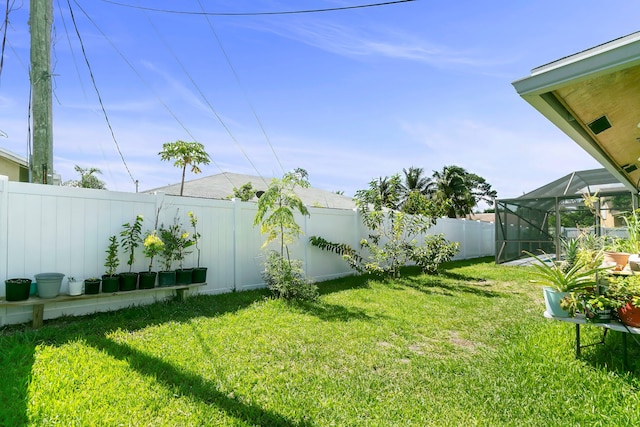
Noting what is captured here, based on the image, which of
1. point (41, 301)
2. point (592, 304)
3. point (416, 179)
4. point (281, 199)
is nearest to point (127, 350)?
point (41, 301)

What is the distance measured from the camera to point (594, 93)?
290 centimetres

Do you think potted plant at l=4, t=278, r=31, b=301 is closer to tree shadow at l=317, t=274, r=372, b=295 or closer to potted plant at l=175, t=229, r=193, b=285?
potted plant at l=175, t=229, r=193, b=285

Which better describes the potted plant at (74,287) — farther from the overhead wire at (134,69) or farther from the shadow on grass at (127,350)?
the overhead wire at (134,69)

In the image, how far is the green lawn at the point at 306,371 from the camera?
2.35 metres

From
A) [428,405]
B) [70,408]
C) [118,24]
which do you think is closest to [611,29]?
[428,405]

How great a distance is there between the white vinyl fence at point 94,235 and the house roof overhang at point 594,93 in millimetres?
5079

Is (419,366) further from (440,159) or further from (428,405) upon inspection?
(440,159)

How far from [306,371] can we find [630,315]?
8.71ft

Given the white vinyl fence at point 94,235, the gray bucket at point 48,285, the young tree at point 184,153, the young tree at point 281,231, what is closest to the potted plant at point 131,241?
the white vinyl fence at point 94,235

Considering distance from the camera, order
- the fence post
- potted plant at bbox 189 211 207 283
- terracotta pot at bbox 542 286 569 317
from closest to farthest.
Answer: terracotta pot at bbox 542 286 569 317 → potted plant at bbox 189 211 207 283 → the fence post

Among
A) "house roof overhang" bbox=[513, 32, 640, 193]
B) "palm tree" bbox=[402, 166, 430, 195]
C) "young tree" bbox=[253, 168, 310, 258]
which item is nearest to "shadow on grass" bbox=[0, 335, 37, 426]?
"young tree" bbox=[253, 168, 310, 258]

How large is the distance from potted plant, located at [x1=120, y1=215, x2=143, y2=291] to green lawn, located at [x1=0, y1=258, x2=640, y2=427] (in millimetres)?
410

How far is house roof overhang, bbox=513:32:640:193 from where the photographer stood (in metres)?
2.26

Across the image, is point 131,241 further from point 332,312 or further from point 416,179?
point 416,179
